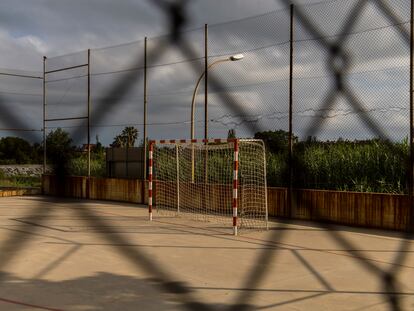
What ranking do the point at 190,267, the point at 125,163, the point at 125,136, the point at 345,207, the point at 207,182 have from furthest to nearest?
the point at 125,163
the point at 207,182
the point at 345,207
the point at 190,267
the point at 125,136

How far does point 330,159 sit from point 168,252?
235 inches

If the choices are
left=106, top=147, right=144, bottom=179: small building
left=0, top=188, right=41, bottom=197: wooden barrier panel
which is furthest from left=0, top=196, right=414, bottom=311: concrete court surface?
left=0, top=188, right=41, bottom=197: wooden barrier panel

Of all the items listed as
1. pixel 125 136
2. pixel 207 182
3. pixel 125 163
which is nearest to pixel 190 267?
pixel 125 136

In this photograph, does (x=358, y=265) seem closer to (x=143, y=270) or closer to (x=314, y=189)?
(x=143, y=270)

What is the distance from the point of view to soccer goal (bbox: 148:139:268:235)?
11.8 meters

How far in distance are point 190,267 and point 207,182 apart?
7021 millimetres

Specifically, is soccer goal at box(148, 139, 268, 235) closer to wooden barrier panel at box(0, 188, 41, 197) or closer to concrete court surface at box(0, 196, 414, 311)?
concrete court surface at box(0, 196, 414, 311)

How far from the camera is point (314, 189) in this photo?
11844 mm

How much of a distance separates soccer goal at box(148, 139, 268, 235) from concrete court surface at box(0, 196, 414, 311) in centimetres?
164

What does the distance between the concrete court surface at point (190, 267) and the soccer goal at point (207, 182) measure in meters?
1.64

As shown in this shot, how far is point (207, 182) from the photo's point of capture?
13.3m

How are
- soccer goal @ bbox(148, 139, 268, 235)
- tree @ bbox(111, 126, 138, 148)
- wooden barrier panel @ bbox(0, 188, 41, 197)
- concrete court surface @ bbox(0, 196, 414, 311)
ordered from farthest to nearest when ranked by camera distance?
wooden barrier panel @ bbox(0, 188, 41, 197)
soccer goal @ bbox(148, 139, 268, 235)
concrete court surface @ bbox(0, 196, 414, 311)
tree @ bbox(111, 126, 138, 148)

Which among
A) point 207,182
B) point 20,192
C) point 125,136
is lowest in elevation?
point 20,192

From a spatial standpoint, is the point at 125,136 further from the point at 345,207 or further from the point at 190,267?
the point at 345,207
